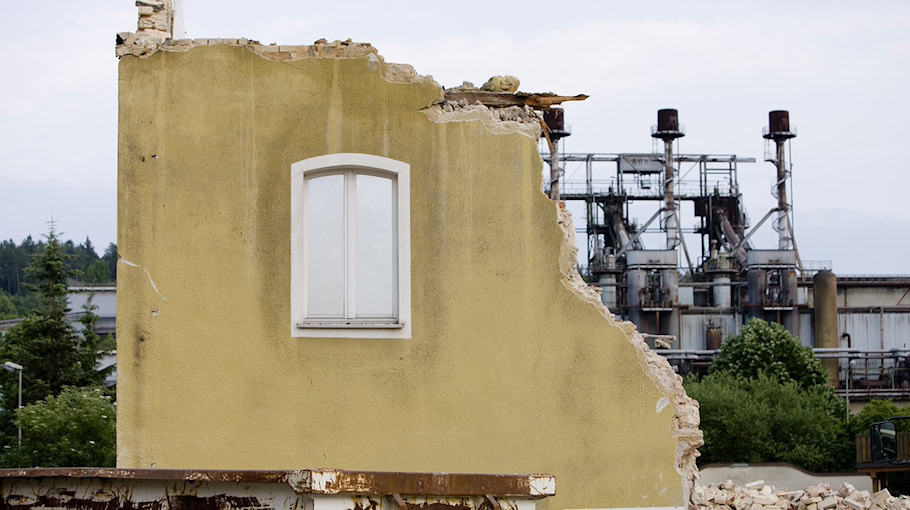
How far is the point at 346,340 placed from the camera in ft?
33.9

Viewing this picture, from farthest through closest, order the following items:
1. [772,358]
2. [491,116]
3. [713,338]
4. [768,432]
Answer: [713,338]
[772,358]
[768,432]
[491,116]

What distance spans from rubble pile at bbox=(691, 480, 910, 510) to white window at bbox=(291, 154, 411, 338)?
4248 millimetres

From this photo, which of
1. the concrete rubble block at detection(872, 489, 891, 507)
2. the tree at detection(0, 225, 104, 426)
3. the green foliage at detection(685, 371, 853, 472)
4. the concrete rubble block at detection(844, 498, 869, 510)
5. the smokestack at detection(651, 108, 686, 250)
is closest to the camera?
the concrete rubble block at detection(844, 498, 869, 510)

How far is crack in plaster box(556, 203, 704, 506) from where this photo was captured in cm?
1042

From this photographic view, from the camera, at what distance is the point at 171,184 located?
34.4 ft

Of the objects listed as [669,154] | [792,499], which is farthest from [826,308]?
[792,499]

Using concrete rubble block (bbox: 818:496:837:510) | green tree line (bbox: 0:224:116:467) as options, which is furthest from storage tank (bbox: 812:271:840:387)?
concrete rubble block (bbox: 818:496:837:510)

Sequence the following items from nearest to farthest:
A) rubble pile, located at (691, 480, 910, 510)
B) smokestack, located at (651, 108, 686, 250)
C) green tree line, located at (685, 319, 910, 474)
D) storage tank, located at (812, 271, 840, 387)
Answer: rubble pile, located at (691, 480, 910, 510) → green tree line, located at (685, 319, 910, 474) → storage tank, located at (812, 271, 840, 387) → smokestack, located at (651, 108, 686, 250)

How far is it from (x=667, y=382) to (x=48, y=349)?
3742 centimetres

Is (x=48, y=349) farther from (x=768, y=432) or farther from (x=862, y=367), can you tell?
(x=862, y=367)

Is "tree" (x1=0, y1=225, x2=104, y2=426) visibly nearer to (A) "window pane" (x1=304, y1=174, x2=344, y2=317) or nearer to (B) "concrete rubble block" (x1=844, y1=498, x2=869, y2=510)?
(B) "concrete rubble block" (x1=844, y1=498, x2=869, y2=510)

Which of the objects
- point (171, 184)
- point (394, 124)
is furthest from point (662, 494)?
point (171, 184)

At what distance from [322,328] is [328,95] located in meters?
1.97

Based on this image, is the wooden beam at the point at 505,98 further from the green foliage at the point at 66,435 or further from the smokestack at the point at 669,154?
the smokestack at the point at 669,154
